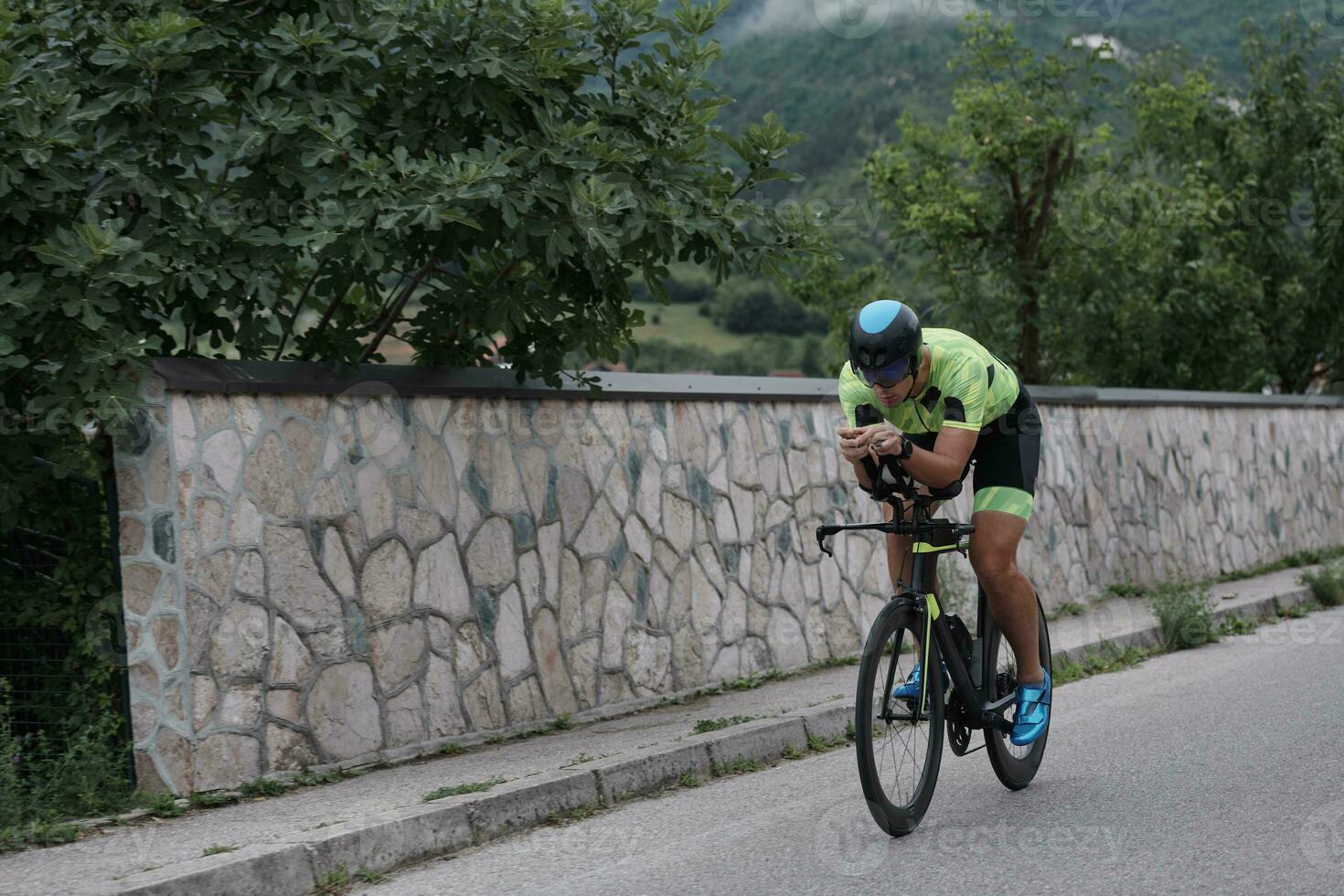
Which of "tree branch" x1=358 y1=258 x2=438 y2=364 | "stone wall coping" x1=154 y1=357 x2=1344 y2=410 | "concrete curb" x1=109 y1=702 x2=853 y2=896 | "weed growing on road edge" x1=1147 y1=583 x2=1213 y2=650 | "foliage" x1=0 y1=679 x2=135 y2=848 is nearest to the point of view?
"concrete curb" x1=109 y1=702 x2=853 y2=896

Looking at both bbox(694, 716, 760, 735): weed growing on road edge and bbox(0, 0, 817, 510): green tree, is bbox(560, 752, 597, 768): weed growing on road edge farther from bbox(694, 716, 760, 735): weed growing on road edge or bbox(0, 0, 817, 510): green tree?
bbox(0, 0, 817, 510): green tree

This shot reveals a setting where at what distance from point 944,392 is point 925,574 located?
70cm

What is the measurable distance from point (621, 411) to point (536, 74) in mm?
2216

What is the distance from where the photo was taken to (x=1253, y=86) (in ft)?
80.6

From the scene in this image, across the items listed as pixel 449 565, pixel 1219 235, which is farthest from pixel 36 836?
pixel 1219 235

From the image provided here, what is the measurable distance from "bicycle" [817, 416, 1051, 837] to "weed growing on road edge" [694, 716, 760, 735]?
179 cm

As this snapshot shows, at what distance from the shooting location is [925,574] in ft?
17.5

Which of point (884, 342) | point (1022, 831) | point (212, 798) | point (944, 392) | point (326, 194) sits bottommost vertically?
point (1022, 831)

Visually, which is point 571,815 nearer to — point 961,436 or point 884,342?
point 961,436

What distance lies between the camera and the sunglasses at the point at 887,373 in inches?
197

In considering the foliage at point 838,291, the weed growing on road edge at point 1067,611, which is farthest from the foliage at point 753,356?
the weed growing on road edge at point 1067,611

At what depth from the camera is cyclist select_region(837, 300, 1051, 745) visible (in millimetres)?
4953

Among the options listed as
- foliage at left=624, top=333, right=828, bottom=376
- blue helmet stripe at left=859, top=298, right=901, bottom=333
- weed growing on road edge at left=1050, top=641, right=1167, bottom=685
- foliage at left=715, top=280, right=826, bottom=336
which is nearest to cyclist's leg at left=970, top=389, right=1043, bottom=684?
blue helmet stripe at left=859, top=298, right=901, bottom=333

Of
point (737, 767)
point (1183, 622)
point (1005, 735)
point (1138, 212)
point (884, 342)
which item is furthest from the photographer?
point (1138, 212)
